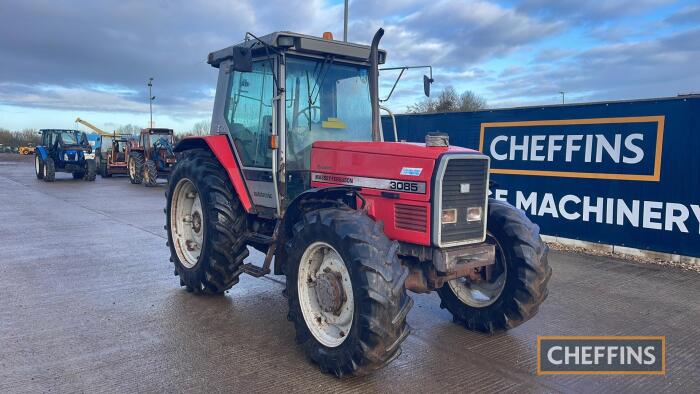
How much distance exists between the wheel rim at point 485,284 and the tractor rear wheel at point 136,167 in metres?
18.0

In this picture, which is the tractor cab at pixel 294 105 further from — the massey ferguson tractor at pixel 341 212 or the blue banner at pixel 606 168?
the blue banner at pixel 606 168

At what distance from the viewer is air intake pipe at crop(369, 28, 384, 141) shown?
14.1ft

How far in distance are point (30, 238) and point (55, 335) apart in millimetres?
5117

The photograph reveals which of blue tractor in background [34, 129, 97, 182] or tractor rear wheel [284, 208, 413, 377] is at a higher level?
blue tractor in background [34, 129, 97, 182]

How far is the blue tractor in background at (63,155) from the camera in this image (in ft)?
68.9

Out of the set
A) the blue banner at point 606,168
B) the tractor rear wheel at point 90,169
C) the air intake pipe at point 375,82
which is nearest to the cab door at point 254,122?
the air intake pipe at point 375,82

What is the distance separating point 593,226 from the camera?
8039mm

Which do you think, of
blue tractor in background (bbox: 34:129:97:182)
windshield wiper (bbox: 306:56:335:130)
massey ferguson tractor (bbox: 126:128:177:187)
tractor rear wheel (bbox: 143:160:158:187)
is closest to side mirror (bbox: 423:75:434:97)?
windshield wiper (bbox: 306:56:335:130)

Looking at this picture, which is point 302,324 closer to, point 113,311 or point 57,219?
point 113,311

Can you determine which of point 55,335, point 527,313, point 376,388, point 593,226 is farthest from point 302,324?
point 593,226

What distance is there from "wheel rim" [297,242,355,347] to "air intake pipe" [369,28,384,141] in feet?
5.11

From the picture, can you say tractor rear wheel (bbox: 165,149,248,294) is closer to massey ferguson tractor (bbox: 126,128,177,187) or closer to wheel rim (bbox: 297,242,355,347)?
wheel rim (bbox: 297,242,355,347)

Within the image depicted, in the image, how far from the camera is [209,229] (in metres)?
5.12

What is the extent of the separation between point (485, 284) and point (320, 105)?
7.37ft
